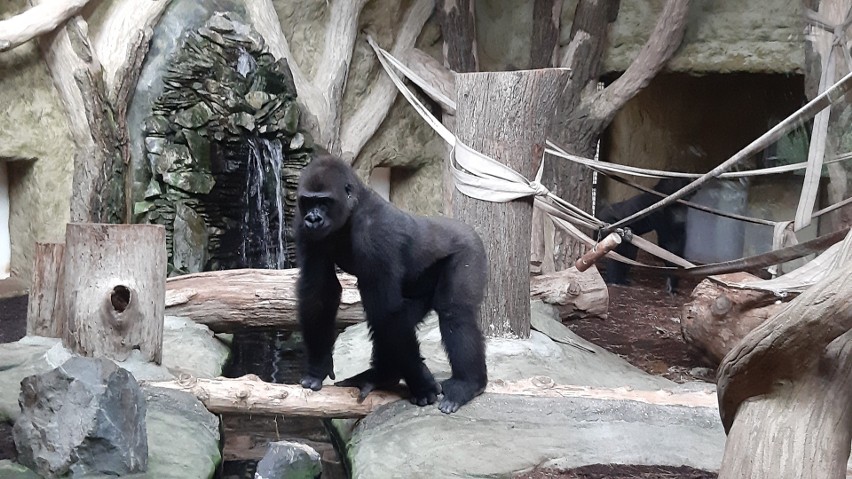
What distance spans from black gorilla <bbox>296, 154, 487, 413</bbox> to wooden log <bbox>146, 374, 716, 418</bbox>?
0.19 feet

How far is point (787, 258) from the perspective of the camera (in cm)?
383

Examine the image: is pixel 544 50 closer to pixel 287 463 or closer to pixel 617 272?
pixel 617 272

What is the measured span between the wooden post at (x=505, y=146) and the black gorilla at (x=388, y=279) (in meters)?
0.69

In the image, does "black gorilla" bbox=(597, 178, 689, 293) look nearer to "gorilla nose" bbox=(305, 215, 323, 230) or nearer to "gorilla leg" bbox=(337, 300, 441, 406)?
"gorilla leg" bbox=(337, 300, 441, 406)

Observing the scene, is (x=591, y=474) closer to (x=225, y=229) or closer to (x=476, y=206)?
(x=476, y=206)

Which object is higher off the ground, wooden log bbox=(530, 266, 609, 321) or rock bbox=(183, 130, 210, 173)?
rock bbox=(183, 130, 210, 173)

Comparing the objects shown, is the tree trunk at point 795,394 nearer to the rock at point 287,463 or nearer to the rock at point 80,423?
the rock at point 287,463

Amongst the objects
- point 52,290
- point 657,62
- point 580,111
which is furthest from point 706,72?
point 52,290

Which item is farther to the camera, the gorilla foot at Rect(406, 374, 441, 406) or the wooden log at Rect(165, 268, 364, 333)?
the wooden log at Rect(165, 268, 364, 333)

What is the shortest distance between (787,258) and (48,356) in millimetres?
3373

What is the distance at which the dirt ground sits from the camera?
4.83 metres

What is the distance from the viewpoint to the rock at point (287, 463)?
2.90 metres

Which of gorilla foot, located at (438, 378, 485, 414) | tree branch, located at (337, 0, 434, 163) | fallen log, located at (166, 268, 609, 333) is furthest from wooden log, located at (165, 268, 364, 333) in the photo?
tree branch, located at (337, 0, 434, 163)

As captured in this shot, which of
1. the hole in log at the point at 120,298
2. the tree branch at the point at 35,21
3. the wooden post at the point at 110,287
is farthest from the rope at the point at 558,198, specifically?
the tree branch at the point at 35,21
